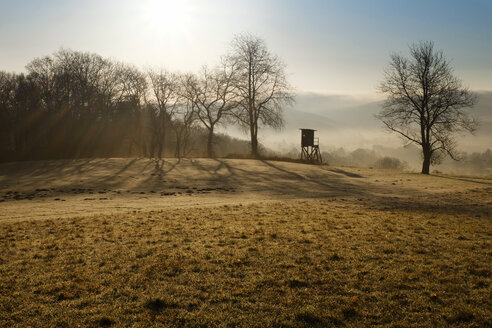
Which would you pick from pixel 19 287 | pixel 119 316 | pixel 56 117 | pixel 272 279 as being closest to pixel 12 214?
pixel 19 287

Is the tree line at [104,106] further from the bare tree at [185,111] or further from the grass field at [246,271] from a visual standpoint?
the grass field at [246,271]

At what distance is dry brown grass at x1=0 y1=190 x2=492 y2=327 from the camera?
5273 millimetres

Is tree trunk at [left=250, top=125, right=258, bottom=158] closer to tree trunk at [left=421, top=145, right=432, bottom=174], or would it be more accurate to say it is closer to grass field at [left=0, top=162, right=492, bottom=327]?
tree trunk at [left=421, top=145, right=432, bottom=174]

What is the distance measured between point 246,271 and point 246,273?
13cm

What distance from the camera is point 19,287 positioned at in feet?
20.6

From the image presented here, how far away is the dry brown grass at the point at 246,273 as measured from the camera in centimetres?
527

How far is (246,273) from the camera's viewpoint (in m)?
7.01

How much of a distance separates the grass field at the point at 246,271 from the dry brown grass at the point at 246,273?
1.1 inches

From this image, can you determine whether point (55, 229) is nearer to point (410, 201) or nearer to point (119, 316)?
point (119, 316)

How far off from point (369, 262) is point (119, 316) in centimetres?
534

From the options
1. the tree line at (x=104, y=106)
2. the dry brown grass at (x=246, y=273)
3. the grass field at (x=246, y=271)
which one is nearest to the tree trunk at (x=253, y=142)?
the tree line at (x=104, y=106)

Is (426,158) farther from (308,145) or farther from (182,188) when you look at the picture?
(182,188)

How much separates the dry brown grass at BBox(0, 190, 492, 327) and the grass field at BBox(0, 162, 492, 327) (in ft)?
0.09

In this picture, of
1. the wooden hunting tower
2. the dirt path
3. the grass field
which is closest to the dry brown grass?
the grass field
